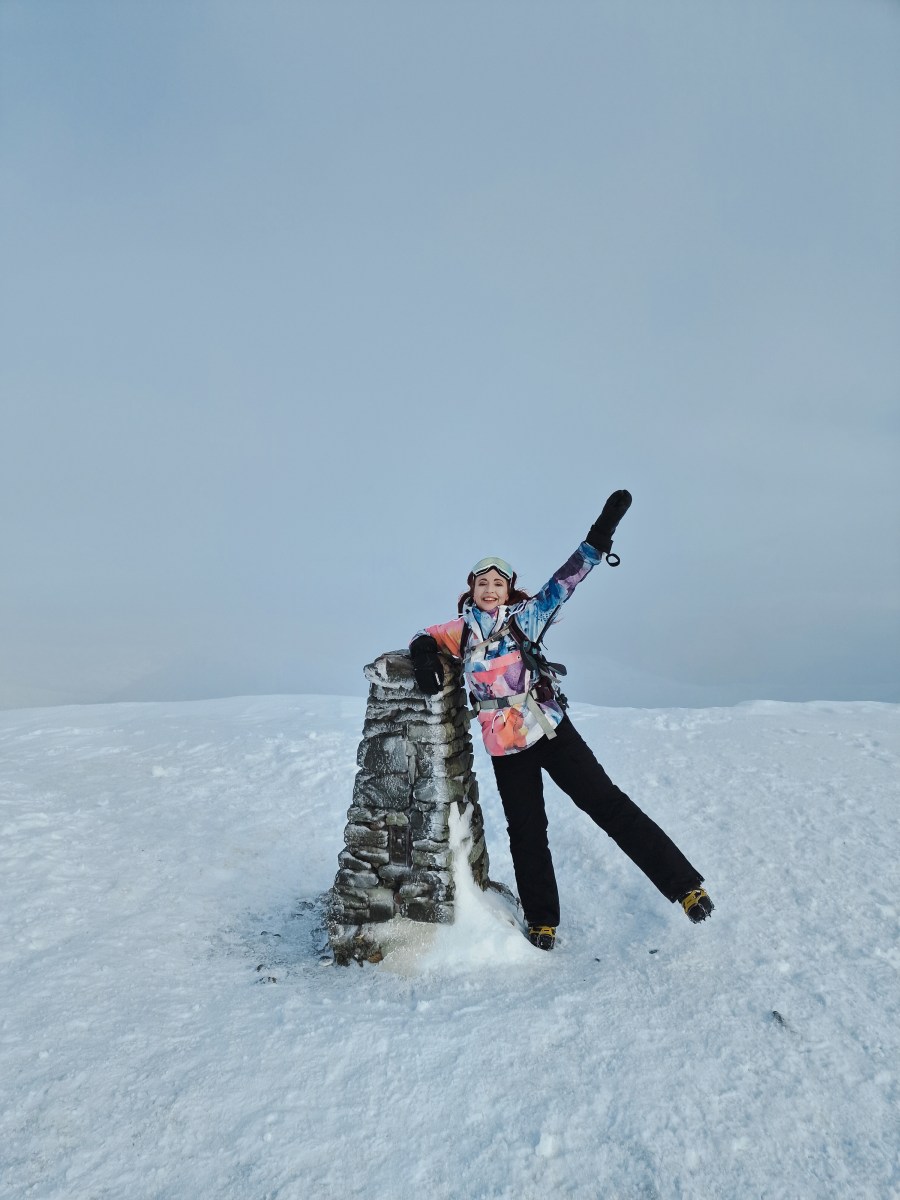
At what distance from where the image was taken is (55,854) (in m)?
6.70

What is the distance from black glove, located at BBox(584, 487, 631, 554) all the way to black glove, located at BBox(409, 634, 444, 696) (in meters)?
1.34

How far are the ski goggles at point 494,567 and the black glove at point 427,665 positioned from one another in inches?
23.9

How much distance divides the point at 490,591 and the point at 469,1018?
2.70 meters

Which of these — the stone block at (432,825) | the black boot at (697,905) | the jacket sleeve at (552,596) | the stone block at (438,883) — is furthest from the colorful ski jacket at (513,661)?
the black boot at (697,905)

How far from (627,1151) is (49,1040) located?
3112 mm

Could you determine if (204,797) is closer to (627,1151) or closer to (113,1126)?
(113,1126)

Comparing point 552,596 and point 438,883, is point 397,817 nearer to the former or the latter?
point 438,883

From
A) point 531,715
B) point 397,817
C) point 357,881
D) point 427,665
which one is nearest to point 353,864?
point 357,881

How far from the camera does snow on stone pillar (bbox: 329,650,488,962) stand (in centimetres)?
506

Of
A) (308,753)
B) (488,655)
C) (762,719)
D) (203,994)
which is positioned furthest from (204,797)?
(762,719)

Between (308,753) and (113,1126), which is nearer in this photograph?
(113,1126)

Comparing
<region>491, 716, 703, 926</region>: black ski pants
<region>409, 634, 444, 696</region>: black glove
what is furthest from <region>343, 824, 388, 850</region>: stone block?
<region>409, 634, 444, 696</region>: black glove

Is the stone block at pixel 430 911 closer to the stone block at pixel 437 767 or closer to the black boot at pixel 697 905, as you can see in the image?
the stone block at pixel 437 767

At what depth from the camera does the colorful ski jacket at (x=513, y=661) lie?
5.15 metres
